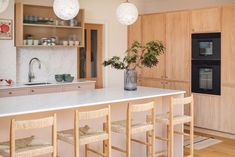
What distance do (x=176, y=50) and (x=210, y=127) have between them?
1582mm

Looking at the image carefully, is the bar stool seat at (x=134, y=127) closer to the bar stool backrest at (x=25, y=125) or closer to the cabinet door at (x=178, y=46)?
the bar stool backrest at (x=25, y=125)

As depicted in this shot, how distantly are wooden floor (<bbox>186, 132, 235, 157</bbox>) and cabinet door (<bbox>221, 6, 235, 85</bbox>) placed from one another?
1038 millimetres

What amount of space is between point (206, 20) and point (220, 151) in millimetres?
2337

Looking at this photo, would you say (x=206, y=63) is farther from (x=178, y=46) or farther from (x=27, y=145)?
(x=27, y=145)

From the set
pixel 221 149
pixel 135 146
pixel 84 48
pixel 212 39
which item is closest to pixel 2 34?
pixel 84 48

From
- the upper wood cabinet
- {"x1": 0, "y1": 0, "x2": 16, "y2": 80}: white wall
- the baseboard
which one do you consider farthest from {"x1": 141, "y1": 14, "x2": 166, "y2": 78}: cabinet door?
{"x1": 0, "y1": 0, "x2": 16, "y2": 80}: white wall

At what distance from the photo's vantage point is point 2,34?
5.80 metres

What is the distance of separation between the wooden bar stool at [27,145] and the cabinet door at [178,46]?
13.3 feet

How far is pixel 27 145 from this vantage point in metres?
3.04

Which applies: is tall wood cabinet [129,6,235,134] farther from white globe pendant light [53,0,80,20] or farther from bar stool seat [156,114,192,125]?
white globe pendant light [53,0,80,20]

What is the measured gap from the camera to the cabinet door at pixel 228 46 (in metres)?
5.88

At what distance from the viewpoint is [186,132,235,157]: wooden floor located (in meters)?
5.04

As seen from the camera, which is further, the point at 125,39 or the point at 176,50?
the point at 125,39

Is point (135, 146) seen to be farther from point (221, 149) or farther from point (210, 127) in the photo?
point (210, 127)
